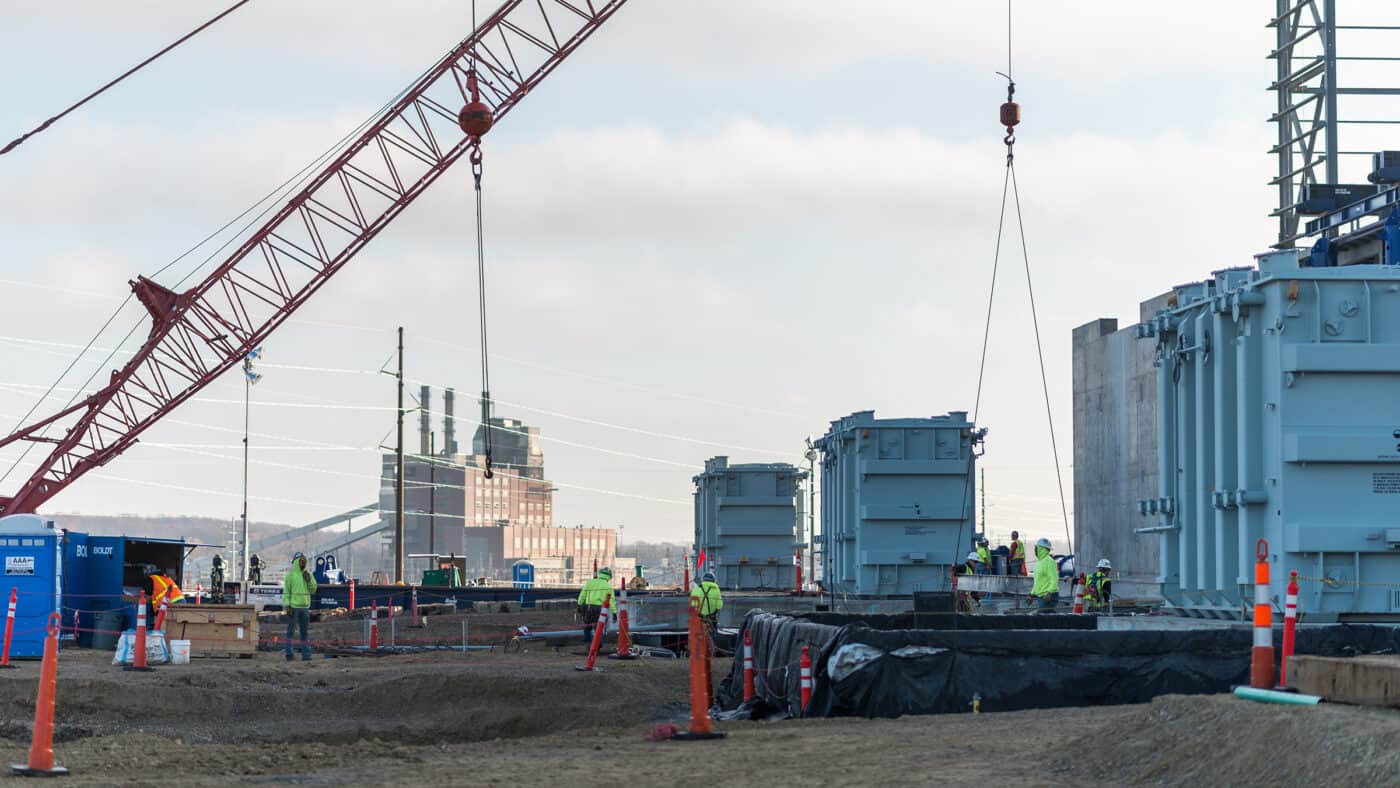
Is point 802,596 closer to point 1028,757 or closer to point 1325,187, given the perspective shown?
point 1325,187

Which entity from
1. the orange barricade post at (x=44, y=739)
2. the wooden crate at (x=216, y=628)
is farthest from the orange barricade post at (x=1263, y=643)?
the wooden crate at (x=216, y=628)

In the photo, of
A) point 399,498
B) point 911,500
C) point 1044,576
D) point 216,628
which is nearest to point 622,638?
point 1044,576

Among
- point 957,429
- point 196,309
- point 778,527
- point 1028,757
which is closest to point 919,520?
point 957,429

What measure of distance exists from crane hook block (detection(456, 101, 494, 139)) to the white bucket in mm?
24673

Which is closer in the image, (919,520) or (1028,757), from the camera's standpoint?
(1028,757)

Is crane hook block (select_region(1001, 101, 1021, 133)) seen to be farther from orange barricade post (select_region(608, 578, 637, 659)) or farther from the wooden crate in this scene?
the wooden crate

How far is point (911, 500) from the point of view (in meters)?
31.7

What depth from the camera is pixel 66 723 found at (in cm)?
1714

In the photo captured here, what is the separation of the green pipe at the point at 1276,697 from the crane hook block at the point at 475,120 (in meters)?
38.6

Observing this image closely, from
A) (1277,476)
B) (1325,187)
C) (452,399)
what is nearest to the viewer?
(1277,476)

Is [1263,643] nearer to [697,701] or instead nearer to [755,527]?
[697,701]

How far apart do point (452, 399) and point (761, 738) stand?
6108 inches

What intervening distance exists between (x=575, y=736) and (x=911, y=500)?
1760 cm

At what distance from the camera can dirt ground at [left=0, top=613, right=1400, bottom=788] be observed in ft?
32.8
